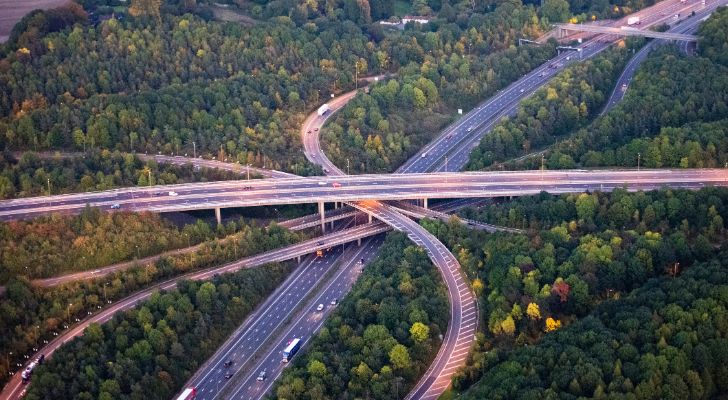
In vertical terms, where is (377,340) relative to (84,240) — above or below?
below

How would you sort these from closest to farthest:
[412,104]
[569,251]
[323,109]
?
1. [569,251]
2. [323,109]
3. [412,104]

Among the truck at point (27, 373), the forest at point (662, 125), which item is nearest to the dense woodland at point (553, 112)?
the forest at point (662, 125)

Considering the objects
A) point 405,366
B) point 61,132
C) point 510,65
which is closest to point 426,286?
point 405,366

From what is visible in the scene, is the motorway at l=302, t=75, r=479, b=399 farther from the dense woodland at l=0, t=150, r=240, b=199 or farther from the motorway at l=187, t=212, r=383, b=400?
the dense woodland at l=0, t=150, r=240, b=199

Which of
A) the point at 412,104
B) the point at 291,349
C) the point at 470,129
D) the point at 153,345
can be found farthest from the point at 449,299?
the point at 412,104

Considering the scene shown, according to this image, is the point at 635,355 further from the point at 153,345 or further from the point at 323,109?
the point at 323,109

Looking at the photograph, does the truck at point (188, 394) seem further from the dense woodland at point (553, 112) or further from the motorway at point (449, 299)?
the dense woodland at point (553, 112)

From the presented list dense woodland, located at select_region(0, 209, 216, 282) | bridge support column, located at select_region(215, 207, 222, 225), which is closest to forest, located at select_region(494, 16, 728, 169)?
bridge support column, located at select_region(215, 207, 222, 225)
